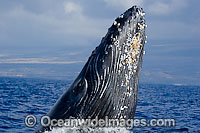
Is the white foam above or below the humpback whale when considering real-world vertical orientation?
below

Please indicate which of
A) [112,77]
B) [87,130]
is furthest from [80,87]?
[87,130]

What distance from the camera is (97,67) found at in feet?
18.2

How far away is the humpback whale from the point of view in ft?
18.0

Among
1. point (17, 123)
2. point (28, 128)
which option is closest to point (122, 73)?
point (28, 128)

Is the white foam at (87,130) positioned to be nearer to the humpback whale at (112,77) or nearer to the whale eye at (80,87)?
the humpback whale at (112,77)

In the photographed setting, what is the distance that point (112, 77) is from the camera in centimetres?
550

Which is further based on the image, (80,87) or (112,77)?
(80,87)

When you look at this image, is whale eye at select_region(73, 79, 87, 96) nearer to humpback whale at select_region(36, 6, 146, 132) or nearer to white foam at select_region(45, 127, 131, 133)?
humpback whale at select_region(36, 6, 146, 132)

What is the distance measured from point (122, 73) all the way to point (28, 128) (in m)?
8.99

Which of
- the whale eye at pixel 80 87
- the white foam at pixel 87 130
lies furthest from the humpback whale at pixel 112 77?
the white foam at pixel 87 130

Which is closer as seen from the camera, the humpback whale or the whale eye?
the humpback whale

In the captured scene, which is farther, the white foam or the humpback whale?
the white foam

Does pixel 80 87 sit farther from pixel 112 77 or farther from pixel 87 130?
pixel 87 130

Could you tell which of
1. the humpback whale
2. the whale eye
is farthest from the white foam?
the whale eye
